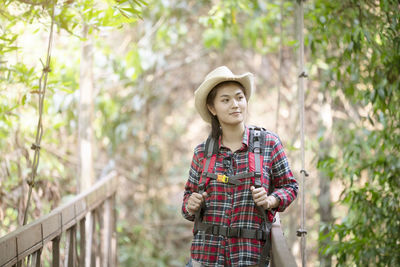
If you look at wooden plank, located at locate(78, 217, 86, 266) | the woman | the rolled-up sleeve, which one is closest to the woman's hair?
the woman

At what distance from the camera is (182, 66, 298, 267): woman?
170cm

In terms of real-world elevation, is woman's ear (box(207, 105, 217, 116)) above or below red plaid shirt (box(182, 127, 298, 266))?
above

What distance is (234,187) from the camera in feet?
5.75

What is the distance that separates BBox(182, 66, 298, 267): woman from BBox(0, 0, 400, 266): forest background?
0.59 m

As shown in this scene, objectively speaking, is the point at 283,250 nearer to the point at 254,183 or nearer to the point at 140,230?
the point at 254,183

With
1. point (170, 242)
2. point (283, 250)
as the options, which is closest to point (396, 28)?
point (283, 250)

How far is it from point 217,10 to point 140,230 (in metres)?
3.20

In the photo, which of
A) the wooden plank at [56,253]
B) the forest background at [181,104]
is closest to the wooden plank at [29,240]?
the wooden plank at [56,253]

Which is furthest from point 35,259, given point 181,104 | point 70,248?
point 181,104

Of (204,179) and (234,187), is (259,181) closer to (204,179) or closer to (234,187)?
(234,187)

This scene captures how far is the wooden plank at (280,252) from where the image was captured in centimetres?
144

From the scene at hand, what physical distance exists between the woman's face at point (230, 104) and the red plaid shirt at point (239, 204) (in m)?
0.09

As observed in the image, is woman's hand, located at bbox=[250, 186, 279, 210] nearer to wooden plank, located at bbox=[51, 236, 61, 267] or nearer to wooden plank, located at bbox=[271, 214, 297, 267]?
wooden plank, located at bbox=[271, 214, 297, 267]

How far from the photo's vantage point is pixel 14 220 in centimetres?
298
